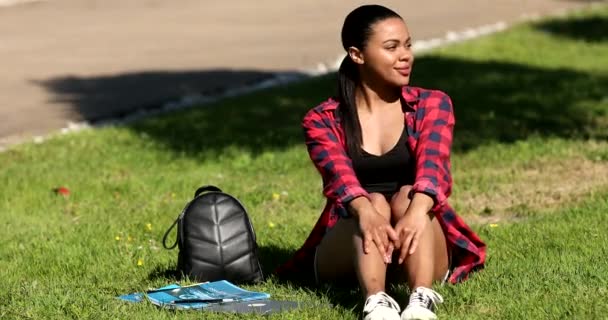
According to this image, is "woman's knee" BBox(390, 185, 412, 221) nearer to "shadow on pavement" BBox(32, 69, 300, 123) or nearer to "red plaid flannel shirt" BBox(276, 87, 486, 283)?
"red plaid flannel shirt" BBox(276, 87, 486, 283)

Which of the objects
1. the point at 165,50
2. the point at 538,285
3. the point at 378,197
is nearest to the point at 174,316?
the point at 378,197

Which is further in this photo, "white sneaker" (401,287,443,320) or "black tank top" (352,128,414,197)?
"black tank top" (352,128,414,197)

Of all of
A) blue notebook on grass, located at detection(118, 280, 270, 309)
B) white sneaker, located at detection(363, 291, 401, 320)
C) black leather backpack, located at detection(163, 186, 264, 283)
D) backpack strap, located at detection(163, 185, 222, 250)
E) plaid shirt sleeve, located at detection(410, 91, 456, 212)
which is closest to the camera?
white sneaker, located at detection(363, 291, 401, 320)

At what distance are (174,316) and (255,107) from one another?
23.1ft

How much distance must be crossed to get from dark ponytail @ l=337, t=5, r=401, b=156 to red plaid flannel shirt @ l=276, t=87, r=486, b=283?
43mm

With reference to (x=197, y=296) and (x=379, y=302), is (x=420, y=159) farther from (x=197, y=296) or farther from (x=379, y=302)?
(x=197, y=296)

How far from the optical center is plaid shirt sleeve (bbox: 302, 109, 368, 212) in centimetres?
614

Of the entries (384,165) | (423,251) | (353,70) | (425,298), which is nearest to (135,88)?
(353,70)

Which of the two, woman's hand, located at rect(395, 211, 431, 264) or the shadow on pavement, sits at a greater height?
woman's hand, located at rect(395, 211, 431, 264)

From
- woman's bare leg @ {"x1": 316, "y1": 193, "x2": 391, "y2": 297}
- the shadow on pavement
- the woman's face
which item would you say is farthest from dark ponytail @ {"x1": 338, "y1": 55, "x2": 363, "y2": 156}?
the shadow on pavement

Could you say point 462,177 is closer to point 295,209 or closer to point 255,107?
point 295,209

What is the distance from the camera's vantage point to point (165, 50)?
17.0 m

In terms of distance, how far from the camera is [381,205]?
6145mm

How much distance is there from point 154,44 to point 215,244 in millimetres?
10951
